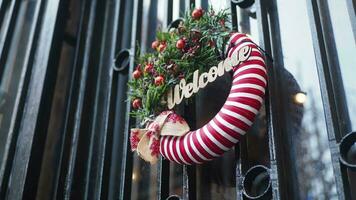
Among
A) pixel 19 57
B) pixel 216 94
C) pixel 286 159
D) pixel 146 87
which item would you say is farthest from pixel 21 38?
pixel 286 159

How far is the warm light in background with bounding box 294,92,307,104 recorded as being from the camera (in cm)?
133

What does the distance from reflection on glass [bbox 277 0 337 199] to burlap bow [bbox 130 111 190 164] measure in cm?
34

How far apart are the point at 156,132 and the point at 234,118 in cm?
29

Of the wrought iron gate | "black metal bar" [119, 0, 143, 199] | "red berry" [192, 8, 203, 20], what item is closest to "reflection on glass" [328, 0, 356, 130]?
the wrought iron gate

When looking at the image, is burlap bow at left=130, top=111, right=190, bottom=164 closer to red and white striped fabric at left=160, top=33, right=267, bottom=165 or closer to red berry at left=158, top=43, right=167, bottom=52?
red and white striped fabric at left=160, top=33, right=267, bottom=165

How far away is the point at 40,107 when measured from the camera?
1.88 meters

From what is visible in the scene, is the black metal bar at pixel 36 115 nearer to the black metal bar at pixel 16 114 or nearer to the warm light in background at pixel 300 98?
the black metal bar at pixel 16 114

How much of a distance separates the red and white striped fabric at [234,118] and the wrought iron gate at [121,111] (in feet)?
0.36

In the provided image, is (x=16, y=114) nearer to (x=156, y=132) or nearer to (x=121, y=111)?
(x=121, y=111)

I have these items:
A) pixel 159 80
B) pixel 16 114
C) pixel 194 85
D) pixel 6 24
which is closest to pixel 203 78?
pixel 194 85

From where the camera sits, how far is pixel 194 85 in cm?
135

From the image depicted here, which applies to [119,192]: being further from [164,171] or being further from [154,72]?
[154,72]

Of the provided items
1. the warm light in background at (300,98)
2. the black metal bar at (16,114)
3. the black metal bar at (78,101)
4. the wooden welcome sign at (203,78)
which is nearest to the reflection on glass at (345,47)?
the warm light in background at (300,98)

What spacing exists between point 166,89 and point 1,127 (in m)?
0.99
